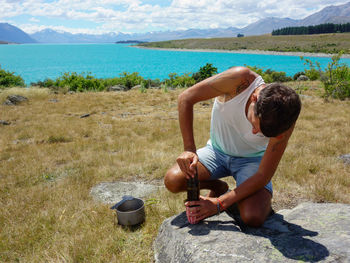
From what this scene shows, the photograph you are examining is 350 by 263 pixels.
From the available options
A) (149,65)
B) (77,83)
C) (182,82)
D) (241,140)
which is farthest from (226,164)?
(149,65)

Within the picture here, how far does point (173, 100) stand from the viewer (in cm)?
1257

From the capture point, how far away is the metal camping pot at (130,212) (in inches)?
109

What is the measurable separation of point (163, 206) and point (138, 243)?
71 centimetres

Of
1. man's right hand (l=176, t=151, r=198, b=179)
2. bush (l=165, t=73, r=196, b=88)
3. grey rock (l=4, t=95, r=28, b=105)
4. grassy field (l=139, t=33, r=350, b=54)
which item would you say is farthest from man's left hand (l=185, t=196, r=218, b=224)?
grassy field (l=139, t=33, r=350, b=54)

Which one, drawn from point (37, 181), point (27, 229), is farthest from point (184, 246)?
point (37, 181)

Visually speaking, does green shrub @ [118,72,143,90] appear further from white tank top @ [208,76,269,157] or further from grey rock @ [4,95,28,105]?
white tank top @ [208,76,269,157]

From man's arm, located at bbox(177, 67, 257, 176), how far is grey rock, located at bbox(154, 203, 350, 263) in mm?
495

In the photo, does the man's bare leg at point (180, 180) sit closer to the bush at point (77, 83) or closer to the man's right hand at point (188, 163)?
the man's right hand at point (188, 163)

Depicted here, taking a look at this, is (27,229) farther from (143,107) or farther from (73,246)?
(143,107)

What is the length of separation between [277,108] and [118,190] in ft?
Answer: 9.02

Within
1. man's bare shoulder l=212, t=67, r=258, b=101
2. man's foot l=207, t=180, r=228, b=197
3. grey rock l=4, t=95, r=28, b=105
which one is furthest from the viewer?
grey rock l=4, t=95, r=28, b=105

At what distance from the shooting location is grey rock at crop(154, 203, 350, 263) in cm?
174

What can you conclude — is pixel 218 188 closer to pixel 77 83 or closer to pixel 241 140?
pixel 241 140

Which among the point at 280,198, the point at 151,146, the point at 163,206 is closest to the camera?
the point at 163,206
